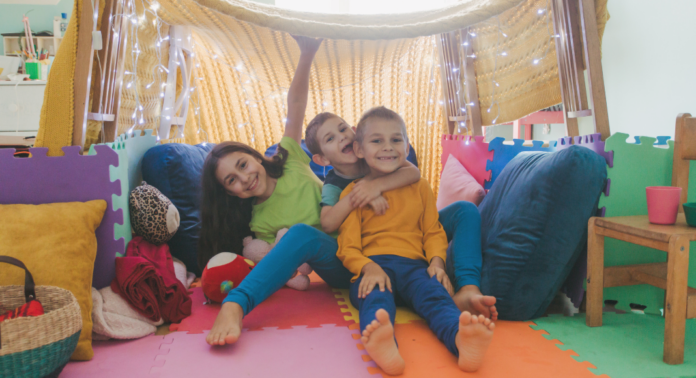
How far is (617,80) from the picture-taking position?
208 cm

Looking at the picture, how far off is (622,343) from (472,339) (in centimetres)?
39

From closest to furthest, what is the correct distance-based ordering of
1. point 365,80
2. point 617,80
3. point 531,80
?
point 531,80 < point 365,80 < point 617,80

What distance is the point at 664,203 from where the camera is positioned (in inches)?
32.9

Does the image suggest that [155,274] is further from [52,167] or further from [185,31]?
[185,31]

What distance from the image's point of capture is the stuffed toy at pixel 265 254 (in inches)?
46.6

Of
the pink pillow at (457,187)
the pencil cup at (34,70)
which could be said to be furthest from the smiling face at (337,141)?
the pencil cup at (34,70)

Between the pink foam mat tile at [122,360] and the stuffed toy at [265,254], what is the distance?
1.15 ft

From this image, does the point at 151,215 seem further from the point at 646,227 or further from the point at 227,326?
the point at 646,227

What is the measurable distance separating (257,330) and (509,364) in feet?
1.70

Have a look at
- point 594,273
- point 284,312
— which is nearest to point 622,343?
point 594,273

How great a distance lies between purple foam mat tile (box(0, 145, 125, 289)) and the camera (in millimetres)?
944

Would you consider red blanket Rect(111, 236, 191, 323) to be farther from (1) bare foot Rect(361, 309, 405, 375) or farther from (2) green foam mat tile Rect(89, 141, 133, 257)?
(1) bare foot Rect(361, 309, 405, 375)

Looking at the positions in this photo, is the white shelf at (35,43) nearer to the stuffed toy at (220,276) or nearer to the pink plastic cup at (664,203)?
the stuffed toy at (220,276)

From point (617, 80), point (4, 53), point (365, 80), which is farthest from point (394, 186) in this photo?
point (4, 53)
